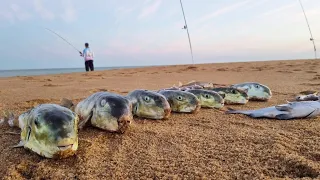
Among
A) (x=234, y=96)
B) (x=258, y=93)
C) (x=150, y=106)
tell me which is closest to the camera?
(x=150, y=106)

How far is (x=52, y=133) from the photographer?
6.51 ft

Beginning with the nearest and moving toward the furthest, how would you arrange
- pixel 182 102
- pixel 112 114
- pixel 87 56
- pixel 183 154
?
pixel 183 154 → pixel 112 114 → pixel 182 102 → pixel 87 56

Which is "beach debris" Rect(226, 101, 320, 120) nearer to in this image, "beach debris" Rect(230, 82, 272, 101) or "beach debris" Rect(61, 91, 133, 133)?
"beach debris" Rect(230, 82, 272, 101)

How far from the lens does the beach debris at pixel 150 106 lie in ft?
10.9

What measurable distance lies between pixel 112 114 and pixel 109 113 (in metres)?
0.03

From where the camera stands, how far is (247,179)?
1.81 metres

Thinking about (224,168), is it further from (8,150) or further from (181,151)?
(8,150)

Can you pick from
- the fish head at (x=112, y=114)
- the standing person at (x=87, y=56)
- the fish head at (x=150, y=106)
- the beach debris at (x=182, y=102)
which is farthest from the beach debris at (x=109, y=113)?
the standing person at (x=87, y=56)

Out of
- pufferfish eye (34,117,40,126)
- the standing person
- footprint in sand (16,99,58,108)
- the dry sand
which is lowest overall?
the dry sand

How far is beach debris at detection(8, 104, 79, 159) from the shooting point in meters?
1.99

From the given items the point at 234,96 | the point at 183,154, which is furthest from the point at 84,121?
the point at 234,96

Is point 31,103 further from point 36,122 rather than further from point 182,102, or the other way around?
point 36,122

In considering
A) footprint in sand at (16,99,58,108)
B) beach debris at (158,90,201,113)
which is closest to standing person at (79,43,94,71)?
footprint in sand at (16,99,58,108)

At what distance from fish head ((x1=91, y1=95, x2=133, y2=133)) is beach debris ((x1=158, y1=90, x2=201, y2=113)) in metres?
1.16
